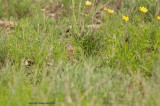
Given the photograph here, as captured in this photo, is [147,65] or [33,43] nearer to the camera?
[147,65]

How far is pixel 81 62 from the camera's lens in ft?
14.5

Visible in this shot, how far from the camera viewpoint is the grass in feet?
11.2

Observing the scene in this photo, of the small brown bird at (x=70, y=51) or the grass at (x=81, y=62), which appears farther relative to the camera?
the small brown bird at (x=70, y=51)

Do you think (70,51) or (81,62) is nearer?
(81,62)

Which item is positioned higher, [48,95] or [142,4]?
[142,4]

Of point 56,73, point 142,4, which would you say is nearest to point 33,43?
point 56,73

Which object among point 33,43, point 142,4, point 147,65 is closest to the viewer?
point 147,65

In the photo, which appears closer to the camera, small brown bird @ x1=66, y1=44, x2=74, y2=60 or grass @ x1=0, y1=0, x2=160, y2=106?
grass @ x1=0, y1=0, x2=160, y2=106

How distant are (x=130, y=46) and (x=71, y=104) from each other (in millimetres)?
1753

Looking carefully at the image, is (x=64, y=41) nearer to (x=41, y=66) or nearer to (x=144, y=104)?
(x=41, y=66)

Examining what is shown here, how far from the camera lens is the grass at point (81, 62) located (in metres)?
3.41

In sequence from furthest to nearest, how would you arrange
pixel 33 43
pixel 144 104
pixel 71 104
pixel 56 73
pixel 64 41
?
pixel 64 41
pixel 33 43
pixel 56 73
pixel 144 104
pixel 71 104

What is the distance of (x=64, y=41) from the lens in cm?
510

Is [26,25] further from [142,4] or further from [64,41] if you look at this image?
[142,4]
